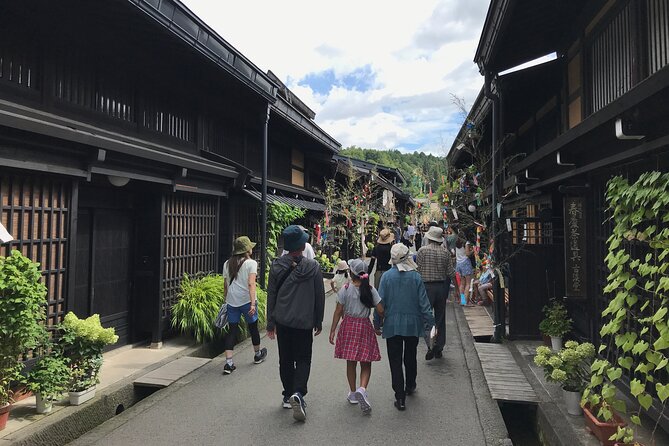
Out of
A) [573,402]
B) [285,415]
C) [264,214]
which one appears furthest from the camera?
[264,214]

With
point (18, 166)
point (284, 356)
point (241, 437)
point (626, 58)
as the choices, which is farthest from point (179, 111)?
point (626, 58)

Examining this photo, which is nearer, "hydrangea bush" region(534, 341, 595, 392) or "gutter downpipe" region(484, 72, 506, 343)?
→ "hydrangea bush" region(534, 341, 595, 392)

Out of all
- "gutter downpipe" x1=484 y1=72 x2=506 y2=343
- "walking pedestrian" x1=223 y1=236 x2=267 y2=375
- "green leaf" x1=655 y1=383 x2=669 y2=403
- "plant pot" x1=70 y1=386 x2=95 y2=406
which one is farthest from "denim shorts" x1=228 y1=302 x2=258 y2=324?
"green leaf" x1=655 y1=383 x2=669 y2=403

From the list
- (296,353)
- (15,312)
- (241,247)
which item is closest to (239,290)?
(241,247)

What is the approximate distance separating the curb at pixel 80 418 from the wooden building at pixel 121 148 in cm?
120

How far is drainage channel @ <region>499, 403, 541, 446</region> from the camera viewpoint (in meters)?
5.08

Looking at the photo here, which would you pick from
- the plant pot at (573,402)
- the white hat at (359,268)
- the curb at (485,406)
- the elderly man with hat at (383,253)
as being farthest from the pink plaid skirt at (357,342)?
the elderly man with hat at (383,253)

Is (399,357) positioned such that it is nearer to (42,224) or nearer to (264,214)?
(42,224)

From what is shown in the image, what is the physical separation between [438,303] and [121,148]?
5.09 metres

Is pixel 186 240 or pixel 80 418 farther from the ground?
pixel 186 240

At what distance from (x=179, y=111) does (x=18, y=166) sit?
4236 millimetres

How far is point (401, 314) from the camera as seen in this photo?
4988mm

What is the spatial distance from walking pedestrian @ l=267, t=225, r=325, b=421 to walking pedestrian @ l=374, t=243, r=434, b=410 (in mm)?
848

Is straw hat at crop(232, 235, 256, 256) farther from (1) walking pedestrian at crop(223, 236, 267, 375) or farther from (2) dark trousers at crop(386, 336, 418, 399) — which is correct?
(2) dark trousers at crop(386, 336, 418, 399)
